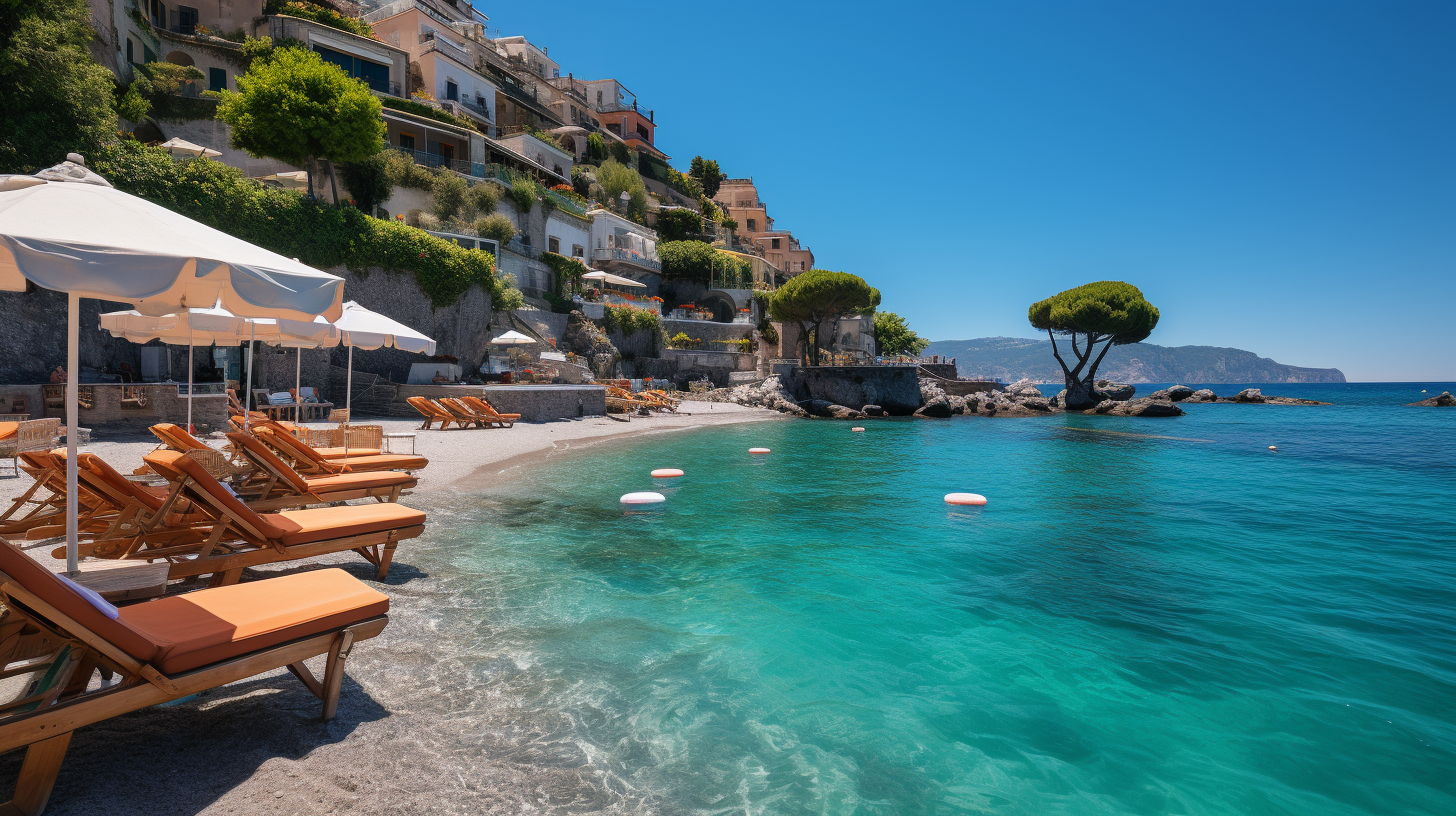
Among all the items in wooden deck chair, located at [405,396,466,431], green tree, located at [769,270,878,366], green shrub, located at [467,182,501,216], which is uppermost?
green shrub, located at [467,182,501,216]

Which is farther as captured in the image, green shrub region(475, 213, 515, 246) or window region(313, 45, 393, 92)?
window region(313, 45, 393, 92)

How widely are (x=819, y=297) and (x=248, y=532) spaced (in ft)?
120

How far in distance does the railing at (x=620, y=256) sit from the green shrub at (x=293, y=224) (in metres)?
16.3

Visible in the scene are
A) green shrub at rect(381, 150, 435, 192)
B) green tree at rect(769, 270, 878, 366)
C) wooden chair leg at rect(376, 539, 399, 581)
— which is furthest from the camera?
green tree at rect(769, 270, 878, 366)

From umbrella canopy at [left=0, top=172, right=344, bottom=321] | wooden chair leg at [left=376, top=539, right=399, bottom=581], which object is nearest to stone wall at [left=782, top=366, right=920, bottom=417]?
wooden chair leg at [left=376, top=539, right=399, bottom=581]

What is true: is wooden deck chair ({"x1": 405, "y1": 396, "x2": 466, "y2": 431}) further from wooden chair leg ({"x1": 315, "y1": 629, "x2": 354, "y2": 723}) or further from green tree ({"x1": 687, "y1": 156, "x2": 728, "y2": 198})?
green tree ({"x1": 687, "y1": 156, "x2": 728, "y2": 198})

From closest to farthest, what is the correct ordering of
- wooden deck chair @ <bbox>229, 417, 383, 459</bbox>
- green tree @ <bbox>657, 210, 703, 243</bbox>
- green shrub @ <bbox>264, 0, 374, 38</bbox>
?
wooden deck chair @ <bbox>229, 417, 383, 459</bbox> < green shrub @ <bbox>264, 0, 374, 38</bbox> < green tree @ <bbox>657, 210, 703, 243</bbox>

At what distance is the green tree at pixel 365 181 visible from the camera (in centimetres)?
2580

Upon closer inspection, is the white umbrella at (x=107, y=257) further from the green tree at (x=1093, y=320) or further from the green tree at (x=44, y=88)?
the green tree at (x=1093, y=320)

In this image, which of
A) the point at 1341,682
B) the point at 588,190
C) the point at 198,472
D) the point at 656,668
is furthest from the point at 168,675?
the point at 588,190

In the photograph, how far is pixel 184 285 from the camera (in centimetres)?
483

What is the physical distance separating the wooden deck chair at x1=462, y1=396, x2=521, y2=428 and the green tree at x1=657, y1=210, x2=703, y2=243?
111 feet

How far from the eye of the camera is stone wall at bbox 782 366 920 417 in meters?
38.0

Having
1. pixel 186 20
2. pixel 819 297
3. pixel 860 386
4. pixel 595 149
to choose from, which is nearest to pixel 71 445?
pixel 860 386
